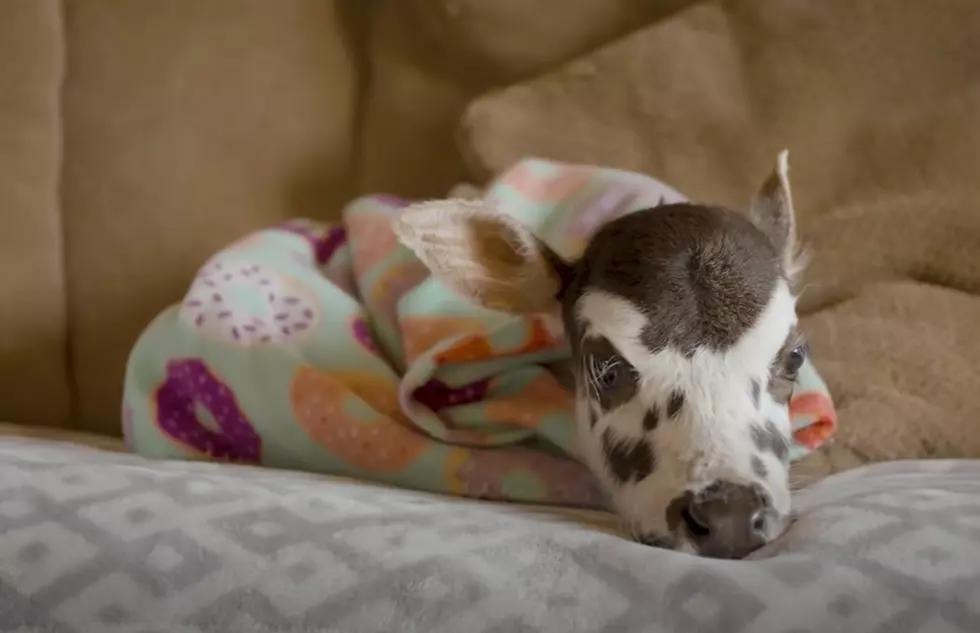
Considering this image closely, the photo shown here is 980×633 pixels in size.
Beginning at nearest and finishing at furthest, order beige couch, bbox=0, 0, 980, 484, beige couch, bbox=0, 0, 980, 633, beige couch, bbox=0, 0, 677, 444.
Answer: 1. beige couch, bbox=0, 0, 980, 633
2. beige couch, bbox=0, 0, 980, 484
3. beige couch, bbox=0, 0, 677, 444

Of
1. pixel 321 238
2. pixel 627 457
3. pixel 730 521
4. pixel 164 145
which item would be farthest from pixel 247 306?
pixel 730 521

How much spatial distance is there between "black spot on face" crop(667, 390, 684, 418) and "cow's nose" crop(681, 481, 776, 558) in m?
0.08

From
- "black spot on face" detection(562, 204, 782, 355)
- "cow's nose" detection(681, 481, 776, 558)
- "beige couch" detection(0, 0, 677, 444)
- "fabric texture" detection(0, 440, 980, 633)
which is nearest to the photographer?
"fabric texture" detection(0, 440, 980, 633)

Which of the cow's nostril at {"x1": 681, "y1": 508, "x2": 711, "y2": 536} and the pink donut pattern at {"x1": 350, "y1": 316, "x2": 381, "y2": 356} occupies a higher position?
the cow's nostril at {"x1": 681, "y1": 508, "x2": 711, "y2": 536}

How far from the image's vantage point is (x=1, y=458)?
75 cm

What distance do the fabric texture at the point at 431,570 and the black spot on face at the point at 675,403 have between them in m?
0.11

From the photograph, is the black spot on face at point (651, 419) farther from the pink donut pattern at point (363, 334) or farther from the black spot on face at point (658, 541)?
the pink donut pattern at point (363, 334)

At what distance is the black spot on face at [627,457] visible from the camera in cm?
73

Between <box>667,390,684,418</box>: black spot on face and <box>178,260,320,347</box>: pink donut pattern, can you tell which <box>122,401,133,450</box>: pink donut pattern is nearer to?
<box>178,260,320,347</box>: pink donut pattern

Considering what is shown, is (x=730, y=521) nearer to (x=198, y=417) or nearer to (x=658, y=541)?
(x=658, y=541)

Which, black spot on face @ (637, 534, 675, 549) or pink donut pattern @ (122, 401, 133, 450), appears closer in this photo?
black spot on face @ (637, 534, 675, 549)

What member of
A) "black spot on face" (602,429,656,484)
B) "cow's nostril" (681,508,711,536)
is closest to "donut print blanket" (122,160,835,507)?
"black spot on face" (602,429,656,484)

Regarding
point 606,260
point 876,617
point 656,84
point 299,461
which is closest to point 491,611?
point 876,617

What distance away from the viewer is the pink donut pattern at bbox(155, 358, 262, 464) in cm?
100
